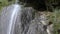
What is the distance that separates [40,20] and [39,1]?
1322 millimetres

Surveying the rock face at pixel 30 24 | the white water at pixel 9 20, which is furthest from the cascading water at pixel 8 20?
the rock face at pixel 30 24

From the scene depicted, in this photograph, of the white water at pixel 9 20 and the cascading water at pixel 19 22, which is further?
the white water at pixel 9 20

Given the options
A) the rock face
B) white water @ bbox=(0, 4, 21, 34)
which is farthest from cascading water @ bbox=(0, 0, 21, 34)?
the rock face

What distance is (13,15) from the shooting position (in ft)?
13.0

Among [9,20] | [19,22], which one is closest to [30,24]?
[19,22]

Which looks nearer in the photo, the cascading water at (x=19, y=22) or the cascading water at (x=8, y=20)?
the cascading water at (x=19, y=22)

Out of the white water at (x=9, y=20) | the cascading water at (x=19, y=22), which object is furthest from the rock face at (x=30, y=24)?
the white water at (x=9, y=20)

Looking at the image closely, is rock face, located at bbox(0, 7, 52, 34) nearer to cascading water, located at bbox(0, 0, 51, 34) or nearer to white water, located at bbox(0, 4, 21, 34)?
cascading water, located at bbox(0, 0, 51, 34)

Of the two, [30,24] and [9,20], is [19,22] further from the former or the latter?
[9,20]

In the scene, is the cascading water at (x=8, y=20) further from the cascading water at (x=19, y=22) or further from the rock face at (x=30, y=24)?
the rock face at (x=30, y=24)

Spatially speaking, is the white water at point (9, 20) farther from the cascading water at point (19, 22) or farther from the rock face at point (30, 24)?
the rock face at point (30, 24)

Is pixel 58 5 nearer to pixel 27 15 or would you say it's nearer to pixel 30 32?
pixel 27 15

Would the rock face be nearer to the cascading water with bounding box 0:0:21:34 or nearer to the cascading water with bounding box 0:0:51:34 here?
the cascading water with bounding box 0:0:51:34

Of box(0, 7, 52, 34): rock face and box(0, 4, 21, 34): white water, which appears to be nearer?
box(0, 7, 52, 34): rock face
